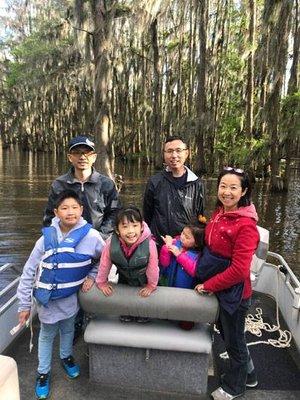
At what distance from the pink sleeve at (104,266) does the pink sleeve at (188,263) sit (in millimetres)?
532

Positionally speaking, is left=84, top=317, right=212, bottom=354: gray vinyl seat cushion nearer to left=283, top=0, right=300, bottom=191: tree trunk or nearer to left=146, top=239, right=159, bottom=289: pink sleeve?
left=146, top=239, right=159, bottom=289: pink sleeve

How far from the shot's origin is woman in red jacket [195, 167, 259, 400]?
270 centimetres

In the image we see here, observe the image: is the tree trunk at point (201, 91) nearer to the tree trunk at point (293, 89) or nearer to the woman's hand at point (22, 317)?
the tree trunk at point (293, 89)

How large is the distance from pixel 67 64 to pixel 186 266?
2914 cm

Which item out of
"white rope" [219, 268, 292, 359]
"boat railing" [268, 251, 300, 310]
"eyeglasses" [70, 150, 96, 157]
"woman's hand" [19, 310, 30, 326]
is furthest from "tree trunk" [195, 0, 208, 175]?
"woman's hand" [19, 310, 30, 326]

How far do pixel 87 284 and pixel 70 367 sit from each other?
29.7 inches

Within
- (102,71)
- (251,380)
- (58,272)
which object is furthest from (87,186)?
(102,71)

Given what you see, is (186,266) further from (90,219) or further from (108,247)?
(90,219)

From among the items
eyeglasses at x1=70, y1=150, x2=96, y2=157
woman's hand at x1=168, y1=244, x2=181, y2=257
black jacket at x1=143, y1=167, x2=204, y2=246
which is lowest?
woman's hand at x1=168, y1=244, x2=181, y2=257

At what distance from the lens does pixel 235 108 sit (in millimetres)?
24297

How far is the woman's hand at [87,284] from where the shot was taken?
3000 mm

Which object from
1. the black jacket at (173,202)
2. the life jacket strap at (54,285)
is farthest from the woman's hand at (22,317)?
the black jacket at (173,202)

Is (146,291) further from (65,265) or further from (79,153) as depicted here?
(79,153)

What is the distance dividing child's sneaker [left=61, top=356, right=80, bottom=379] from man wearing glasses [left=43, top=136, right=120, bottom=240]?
1.03 m
